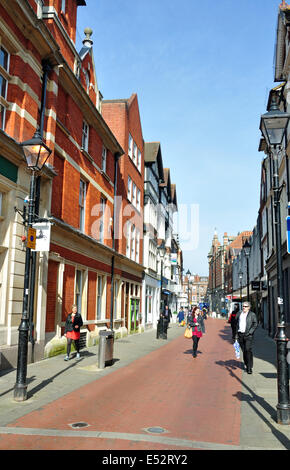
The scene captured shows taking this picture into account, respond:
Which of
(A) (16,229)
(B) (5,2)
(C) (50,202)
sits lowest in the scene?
(A) (16,229)

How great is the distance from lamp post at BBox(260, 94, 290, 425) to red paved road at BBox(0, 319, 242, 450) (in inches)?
32.6

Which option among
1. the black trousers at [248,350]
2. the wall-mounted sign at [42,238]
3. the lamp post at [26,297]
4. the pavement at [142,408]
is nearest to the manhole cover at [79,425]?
the pavement at [142,408]

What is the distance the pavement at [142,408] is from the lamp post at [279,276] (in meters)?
0.39

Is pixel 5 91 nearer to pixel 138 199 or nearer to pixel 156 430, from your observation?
pixel 156 430

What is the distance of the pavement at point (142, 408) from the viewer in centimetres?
569

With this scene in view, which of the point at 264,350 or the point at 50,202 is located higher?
the point at 50,202

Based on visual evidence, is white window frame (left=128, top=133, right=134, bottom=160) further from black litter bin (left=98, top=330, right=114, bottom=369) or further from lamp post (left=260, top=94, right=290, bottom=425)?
lamp post (left=260, top=94, right=290, bottom=425)

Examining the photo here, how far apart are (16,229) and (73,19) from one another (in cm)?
1097

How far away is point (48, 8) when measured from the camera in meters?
14.9

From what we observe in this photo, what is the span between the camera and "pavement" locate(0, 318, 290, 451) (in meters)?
5.69

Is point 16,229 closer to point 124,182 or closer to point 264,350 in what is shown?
point 264,350

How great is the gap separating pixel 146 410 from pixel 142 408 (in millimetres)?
179

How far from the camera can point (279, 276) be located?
23.4 feet

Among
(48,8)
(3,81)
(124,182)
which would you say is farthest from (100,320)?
(48,8)
